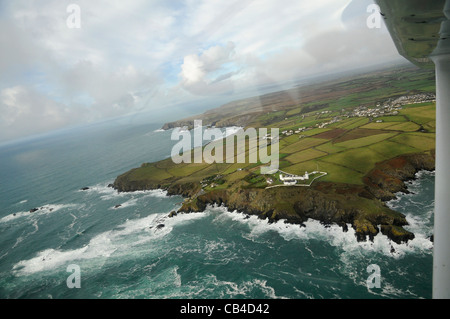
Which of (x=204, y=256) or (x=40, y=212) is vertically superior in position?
(x=204, y=256)

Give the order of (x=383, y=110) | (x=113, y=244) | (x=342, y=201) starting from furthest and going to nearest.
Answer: (x=383, y=110)
(x=113, y=244)
(x=342, y=201)

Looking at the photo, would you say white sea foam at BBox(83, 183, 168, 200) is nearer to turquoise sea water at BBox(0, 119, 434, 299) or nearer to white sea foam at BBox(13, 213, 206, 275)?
turquoise sea water at BBox(0, 119, 434, 299)

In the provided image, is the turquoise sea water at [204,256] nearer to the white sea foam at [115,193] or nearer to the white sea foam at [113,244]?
the white sea foam at [113,244]

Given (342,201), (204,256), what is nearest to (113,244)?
(204,256)

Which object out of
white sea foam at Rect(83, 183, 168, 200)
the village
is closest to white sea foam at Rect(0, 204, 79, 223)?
white sea foam at Rect(83, 183, 168, 200)

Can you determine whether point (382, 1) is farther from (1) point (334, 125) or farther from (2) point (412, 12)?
(1) point (334, 125)

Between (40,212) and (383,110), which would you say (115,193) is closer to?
(40,212)
